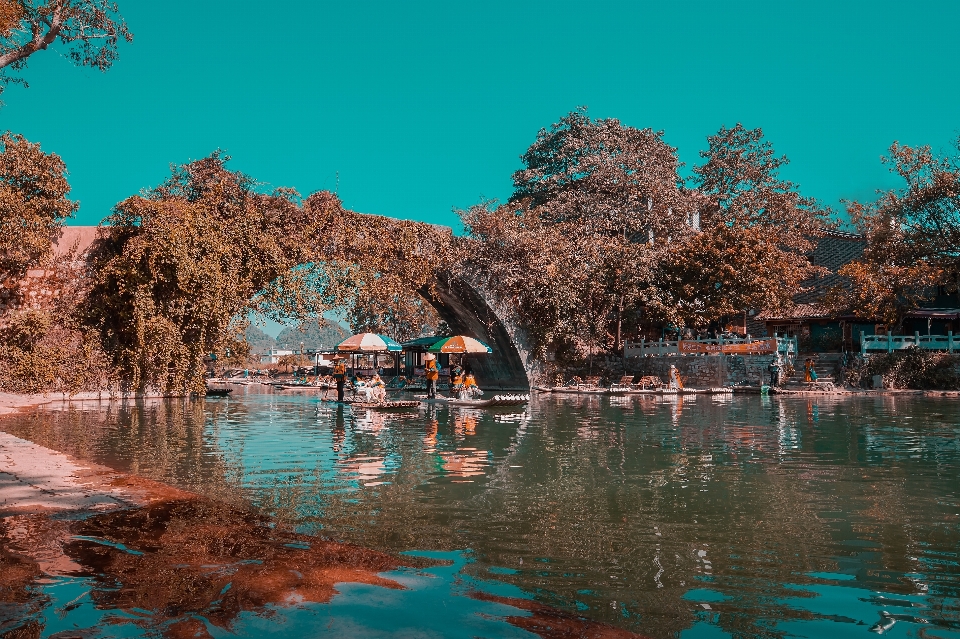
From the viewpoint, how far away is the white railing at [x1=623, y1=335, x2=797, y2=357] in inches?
1227

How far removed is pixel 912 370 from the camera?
96.8ft

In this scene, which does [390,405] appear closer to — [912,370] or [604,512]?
[604,512]

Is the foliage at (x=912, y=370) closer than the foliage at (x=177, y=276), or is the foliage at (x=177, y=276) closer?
the foliage at (x=177, y=276)

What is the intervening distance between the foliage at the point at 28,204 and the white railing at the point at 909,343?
1177 inches

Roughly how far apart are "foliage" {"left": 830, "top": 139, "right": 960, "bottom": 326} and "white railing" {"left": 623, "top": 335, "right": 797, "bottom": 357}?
3068 millimetres

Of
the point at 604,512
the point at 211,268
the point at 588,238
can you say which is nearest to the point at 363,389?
the point at 211,268

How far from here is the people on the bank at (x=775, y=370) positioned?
2719 cm

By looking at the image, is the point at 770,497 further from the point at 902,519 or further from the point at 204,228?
the point at 204,228

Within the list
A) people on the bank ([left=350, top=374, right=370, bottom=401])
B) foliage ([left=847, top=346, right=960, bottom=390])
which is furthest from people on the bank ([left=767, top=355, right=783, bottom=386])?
people on the bank ([left=350, top=374, right=370, bottom=401])

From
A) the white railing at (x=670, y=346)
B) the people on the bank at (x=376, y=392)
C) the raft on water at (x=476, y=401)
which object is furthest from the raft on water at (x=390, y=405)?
the white railing at (x=670, y=346)

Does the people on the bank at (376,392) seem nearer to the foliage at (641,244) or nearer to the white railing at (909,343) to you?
the foliage at (641,244)

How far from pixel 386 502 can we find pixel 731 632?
4267 millimetres

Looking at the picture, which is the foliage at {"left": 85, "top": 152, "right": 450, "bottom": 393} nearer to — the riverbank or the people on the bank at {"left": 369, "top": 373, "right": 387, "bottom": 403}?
the people on the bank at {"left": 369, "top": 373, "right": 387, "bottom": 403}

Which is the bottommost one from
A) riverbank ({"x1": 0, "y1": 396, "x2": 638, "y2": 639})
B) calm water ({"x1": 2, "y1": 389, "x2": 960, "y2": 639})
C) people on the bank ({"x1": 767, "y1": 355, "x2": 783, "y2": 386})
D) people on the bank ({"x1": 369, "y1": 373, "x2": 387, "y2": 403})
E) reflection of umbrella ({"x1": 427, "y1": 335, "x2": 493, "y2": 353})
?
calm water ({"x1": 2, "y1": 389, "x2": 960, "y2": 639})
